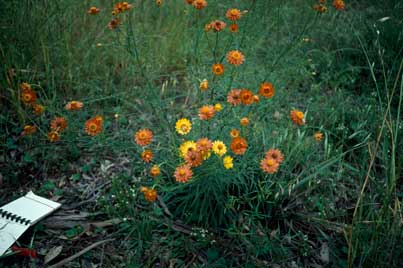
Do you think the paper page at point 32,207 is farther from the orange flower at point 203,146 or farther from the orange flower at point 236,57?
the orange flower at point 236,57

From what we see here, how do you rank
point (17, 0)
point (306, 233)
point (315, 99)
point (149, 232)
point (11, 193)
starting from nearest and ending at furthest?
point (149, 232) < point (306, 233) < point (11, 193) < point (17, 0) < point (315, 99)

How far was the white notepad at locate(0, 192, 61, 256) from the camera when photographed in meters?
1.59

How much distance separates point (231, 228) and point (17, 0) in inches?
79.4

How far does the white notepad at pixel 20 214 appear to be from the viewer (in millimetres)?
1594

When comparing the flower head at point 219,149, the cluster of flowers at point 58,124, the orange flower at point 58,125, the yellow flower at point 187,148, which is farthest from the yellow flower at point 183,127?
the orange flower at point 58,125

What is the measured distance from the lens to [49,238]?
1.70 metres

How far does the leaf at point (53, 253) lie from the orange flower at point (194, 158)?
72 centimetres

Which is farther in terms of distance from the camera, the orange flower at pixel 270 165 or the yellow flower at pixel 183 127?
the yellow flower at pixel 183 127

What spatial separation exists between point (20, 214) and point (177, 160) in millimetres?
780

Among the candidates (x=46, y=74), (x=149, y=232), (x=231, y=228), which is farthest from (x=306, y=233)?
A: (x=46, y=74)

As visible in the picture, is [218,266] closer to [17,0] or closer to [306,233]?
[306,233]

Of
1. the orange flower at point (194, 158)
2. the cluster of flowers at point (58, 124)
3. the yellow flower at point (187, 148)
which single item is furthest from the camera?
the cluster of flowers at point (58, 124)

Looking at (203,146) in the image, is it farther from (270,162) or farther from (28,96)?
(28,96)

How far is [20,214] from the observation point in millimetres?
1698
